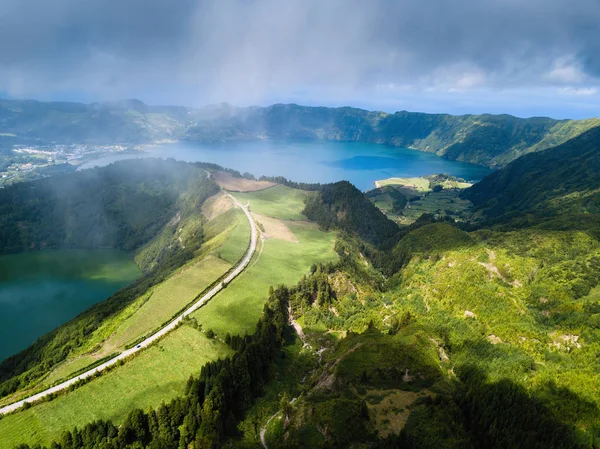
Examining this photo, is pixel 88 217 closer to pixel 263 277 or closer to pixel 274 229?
pixel 274 229

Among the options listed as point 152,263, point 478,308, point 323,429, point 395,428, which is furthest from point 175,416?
point 152,263

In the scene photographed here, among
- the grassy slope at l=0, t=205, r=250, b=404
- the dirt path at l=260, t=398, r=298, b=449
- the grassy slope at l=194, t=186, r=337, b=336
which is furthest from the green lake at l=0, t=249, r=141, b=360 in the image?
the dirt path at l=260, t=398, r=298, b=449

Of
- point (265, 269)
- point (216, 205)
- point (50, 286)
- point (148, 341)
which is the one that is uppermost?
point (216, 205)

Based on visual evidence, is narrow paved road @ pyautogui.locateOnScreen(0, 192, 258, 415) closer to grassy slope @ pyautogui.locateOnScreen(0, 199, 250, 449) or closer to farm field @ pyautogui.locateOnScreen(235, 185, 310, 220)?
grassy slope @ pyautogui.locateOnScreen(0, 199, 250, 449)

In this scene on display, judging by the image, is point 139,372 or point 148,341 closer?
point 139,372

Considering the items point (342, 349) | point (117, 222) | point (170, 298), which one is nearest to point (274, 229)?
point (170, 298)

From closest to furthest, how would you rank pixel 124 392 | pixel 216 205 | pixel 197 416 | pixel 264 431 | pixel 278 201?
pixel 197 416
pixel 264 431
pixel 124 392
pixel 216 205
pixel 278 201

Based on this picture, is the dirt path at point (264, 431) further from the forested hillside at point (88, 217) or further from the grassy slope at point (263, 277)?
the forested hillside at point (88, 217)

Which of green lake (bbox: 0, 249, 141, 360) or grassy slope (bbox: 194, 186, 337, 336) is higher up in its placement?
grassy slope (bbox: 194, 186, 337, 336)
